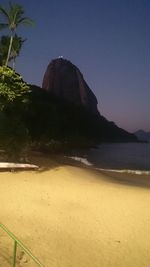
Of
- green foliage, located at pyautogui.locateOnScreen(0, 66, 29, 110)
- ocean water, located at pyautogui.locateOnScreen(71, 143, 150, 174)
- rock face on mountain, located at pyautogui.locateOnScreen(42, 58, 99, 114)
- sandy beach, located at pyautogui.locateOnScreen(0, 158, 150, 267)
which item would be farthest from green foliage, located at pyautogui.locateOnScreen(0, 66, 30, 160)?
rock face on mountain, located at pyautogui.locateOnScreen(42, 58, 99, 114)

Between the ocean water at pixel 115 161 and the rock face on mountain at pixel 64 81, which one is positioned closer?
the ocean water at pixel 115 161

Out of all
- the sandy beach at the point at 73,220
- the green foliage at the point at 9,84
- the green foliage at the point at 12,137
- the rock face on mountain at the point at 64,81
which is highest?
the rock face on mountain at the point at 64,81

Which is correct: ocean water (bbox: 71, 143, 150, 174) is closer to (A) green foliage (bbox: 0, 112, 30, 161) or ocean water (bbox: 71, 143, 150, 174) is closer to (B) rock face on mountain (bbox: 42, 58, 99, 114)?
(A) green foliage (bbox: 0, 112, 30, 161)

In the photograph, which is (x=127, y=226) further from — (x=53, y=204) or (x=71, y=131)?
(x=71, y=131)

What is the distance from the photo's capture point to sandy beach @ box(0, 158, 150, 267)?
9.77 metres

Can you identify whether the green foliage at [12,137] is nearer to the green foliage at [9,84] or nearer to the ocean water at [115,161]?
the green foliage at [9,84]

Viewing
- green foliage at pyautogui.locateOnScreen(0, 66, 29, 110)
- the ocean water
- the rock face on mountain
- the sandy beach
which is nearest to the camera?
the sandy beach

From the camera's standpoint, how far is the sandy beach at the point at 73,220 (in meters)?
9.77

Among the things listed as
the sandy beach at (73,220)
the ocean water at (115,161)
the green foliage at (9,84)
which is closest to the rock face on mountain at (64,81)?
the ocean water at (115,161)

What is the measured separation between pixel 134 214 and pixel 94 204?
201 cm

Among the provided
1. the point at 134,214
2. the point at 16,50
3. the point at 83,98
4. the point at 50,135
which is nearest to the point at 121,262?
the point at 134,214

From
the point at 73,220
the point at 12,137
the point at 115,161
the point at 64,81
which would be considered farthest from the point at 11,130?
the point at 64,81

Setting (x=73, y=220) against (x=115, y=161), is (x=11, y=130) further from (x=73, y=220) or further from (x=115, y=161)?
(x=115, y=161)

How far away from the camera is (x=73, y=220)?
12453 mm
